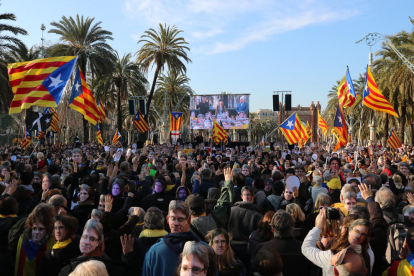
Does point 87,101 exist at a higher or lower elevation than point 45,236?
higher

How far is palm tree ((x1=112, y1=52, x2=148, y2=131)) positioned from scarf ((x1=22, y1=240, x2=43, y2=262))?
109 feet

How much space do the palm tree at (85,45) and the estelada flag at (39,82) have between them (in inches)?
776

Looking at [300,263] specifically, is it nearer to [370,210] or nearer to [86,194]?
[370,210]

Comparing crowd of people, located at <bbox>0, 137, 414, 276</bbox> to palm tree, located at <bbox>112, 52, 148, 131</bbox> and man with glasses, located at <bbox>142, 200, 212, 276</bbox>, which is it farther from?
palm tree, located at <bbox>112, 52, 148, 131</bbox>

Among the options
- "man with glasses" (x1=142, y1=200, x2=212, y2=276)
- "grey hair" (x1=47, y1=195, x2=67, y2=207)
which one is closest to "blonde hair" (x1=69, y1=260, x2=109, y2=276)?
"man with glasses" (x1=142, y1=200, x2=212, y2=276)

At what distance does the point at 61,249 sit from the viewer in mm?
4086

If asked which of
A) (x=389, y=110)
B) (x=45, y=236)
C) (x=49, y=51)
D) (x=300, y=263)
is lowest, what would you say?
(x=300, y=263)

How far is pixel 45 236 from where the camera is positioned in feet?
14.8

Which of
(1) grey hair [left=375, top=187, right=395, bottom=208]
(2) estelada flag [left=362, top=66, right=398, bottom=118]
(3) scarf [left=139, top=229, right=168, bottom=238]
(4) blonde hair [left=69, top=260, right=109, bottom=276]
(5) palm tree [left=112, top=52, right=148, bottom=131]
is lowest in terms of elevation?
(3) scarf [left=139, top=229, right=168, bottom=238]

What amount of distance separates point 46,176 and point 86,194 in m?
1.31

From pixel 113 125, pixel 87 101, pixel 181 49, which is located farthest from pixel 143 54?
pixel 113 125

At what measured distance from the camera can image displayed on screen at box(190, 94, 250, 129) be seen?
147ft

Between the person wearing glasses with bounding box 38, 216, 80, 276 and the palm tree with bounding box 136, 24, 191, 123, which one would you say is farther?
the palm tree with bounding box 136, 24, 191, 123

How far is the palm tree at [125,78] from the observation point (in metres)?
37.6
